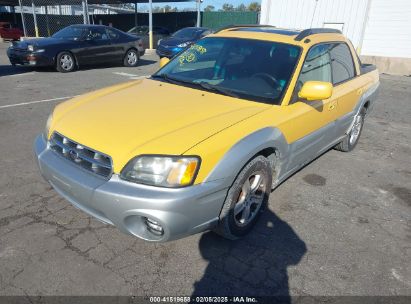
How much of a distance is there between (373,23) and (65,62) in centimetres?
1423

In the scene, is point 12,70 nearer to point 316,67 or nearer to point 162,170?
point 316,67

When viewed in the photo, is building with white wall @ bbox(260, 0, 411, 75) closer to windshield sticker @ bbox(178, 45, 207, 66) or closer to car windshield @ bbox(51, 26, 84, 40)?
car windshield @ bbox(51, 26, 84, 40)

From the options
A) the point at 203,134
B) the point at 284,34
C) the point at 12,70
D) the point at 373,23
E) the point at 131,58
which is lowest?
the point at 12,70

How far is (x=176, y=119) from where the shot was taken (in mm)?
2727

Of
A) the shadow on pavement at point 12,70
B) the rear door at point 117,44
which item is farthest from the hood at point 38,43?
the rear door at point 117,44

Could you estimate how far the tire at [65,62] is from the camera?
→ 1084 cm

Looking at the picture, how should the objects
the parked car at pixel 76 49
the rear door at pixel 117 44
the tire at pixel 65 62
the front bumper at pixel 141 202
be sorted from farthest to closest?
1. the rear door at pixel 117 44
2. the tire at pixel 65 62
3. the parked car at pixel 76 49
4. the front bumper at pixel 141 202

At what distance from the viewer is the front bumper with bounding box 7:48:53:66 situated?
405 inches

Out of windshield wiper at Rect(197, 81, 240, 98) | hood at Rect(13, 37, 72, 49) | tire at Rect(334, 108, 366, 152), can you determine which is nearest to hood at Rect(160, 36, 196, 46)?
hood at Rect(13, 37, 72, 49)

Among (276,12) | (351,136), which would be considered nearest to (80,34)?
(351,136)

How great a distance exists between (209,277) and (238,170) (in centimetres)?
84

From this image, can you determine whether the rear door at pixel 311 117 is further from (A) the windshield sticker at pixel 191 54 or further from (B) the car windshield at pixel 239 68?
(A) the windshield sticker at pixel 191 54

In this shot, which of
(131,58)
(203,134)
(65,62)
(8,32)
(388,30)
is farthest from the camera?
(8,32)

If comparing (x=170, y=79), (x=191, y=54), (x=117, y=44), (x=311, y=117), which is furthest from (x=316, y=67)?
(x=117, y=44)
